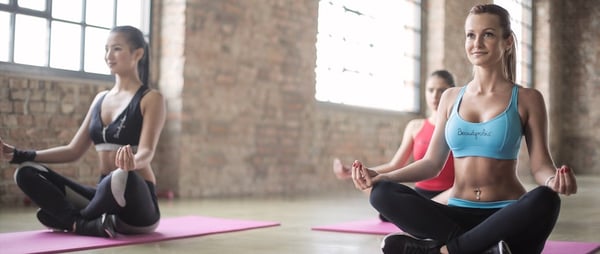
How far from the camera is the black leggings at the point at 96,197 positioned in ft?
11.6

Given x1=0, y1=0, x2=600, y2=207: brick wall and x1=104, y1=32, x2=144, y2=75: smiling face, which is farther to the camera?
x1=0, y1=0, x2=600, y2=207: brick wall

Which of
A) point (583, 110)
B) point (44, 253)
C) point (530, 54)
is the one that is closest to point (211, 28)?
point (44, 253)

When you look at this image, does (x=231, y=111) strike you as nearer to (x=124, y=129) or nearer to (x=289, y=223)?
(x=289, y=223)

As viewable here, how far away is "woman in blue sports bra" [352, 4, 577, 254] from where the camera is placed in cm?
245

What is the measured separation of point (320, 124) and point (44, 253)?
6146mm

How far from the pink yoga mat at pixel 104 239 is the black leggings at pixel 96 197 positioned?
8 centimetres

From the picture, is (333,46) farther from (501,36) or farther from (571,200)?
(501,36)

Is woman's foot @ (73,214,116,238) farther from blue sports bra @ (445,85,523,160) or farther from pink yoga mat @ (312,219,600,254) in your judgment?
blue sports bra @ (445,85,523,160)

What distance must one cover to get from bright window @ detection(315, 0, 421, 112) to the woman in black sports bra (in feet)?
17.4

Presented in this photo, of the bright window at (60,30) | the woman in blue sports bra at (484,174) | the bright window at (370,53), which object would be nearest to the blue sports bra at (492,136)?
the woman in blue sports bra at (484,174)

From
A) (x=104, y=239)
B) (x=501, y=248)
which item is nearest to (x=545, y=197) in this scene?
(x=501, y=248)

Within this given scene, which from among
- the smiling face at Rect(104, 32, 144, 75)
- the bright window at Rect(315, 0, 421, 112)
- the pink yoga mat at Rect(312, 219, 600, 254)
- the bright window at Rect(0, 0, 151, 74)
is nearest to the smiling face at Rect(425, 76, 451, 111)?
the pink yoga mat at Rect(312, 219, 600, 254)

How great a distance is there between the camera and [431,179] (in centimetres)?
462

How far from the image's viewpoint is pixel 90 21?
21.5ft
